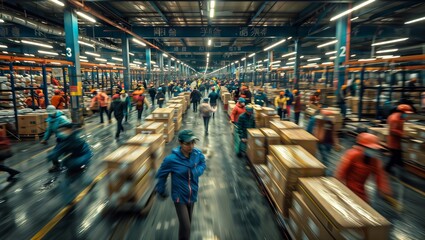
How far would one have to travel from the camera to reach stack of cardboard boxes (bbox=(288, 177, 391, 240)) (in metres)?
2.61

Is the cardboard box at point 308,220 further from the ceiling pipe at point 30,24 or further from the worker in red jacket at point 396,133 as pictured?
the ceiling pipe at point 30,24

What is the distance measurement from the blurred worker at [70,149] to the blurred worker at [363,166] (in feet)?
19.0

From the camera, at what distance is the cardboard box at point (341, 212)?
2.60m

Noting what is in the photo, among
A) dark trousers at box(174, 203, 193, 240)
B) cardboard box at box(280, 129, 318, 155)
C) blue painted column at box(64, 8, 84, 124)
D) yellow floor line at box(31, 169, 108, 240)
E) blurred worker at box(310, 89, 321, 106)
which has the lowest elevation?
yellow floor line at box(31, 169, 108, 240)

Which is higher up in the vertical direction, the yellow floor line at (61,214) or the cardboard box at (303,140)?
the cardboard box at (303,140)

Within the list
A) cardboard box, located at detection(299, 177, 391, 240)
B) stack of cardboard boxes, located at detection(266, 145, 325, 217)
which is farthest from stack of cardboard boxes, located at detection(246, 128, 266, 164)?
cardboard box, located at detection(299, 177, 391, 240)

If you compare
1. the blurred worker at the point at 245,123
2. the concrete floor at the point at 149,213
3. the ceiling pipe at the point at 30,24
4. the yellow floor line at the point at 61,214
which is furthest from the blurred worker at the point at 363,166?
the ceiling pipe at the point at 30,24

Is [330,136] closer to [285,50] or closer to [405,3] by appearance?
[405,3]

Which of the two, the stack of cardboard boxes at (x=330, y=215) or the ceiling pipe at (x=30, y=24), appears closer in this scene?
the stack of cardboard boxes at (x=330, y=215)

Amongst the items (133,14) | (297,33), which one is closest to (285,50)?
(297,33)

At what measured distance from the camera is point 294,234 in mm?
3691

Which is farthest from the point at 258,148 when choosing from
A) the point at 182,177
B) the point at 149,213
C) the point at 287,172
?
the point at 182,177

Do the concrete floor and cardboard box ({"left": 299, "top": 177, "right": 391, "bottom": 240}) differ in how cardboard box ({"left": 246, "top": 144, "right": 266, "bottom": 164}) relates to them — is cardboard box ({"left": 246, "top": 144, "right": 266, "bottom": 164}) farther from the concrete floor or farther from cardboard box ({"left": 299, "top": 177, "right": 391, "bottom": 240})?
cardboard box ({"left": 299, "top": 177, "right": 391, "bottom": 240})

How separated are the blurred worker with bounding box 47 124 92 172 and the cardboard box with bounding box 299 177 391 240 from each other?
511 centimetres
